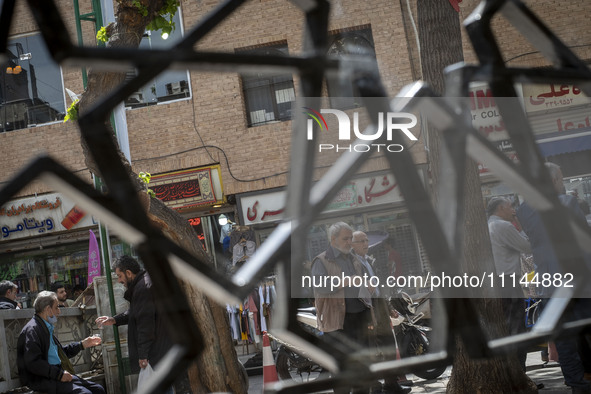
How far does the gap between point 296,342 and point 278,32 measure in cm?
1534

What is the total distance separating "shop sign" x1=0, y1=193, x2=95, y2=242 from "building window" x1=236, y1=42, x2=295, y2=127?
440 cm

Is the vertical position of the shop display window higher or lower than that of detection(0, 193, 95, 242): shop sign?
lower

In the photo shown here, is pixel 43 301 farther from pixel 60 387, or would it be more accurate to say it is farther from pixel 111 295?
pixel 111 295

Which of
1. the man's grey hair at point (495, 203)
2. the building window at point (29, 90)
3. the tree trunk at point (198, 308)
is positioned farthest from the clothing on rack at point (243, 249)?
the man's grey hair at point (495, 203)

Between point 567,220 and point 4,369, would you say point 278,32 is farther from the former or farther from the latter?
point 567,220

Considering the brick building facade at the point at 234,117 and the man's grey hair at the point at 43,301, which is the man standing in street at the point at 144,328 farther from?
the brick building facade at the point at 234,117

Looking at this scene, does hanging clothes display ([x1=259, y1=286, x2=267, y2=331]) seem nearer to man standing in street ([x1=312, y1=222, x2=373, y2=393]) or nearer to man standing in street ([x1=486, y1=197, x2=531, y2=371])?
man standing in street ([x1=312, y1=222, x2=373, y2=393])

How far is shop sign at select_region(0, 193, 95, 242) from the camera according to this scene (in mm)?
16656

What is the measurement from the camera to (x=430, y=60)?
5.35 metres

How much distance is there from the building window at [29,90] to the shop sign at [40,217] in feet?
5.64

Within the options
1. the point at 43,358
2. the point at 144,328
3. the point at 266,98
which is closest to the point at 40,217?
the point at 266,98

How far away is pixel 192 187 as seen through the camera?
1631cm

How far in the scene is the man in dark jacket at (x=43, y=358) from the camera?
605cm

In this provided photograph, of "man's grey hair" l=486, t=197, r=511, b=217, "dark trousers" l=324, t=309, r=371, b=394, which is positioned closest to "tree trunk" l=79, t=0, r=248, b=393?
"dark trousers" l=324, t=309, r=371, b=394
